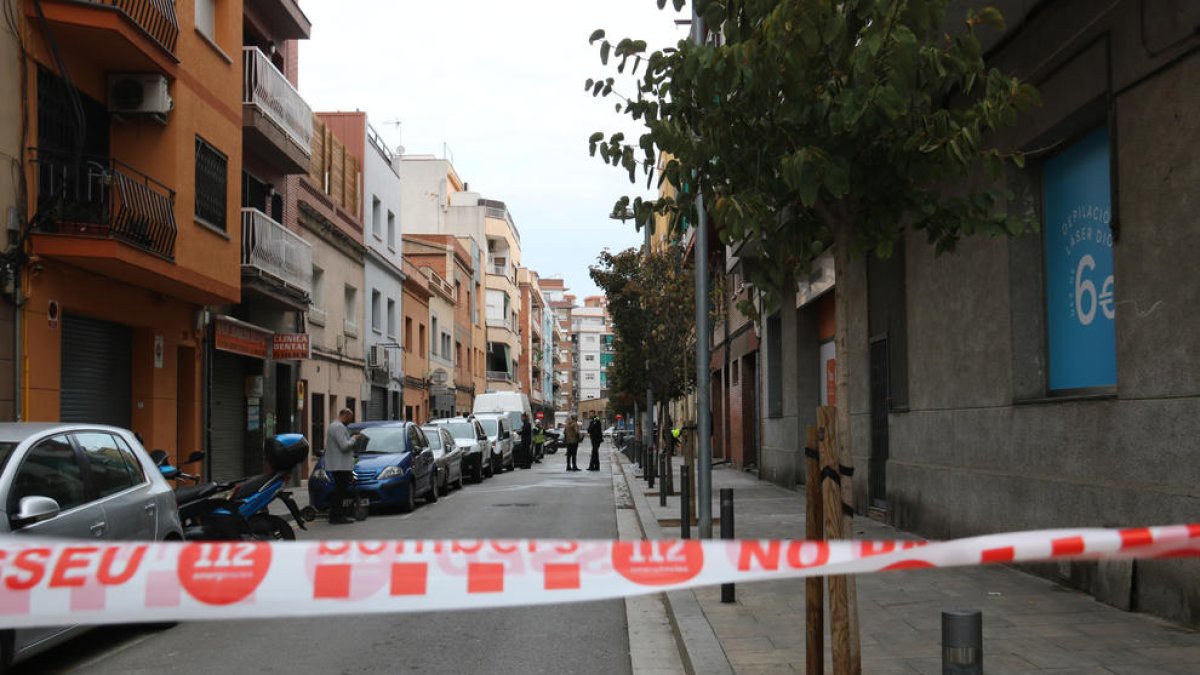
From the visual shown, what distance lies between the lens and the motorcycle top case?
1164cm

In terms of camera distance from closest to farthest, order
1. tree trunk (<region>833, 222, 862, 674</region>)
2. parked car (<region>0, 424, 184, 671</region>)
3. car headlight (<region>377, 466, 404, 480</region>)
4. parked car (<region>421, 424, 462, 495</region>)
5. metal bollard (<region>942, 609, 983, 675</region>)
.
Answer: metal bollard (<region>942, 609, 983, 675</region>) → tree trunk (<region>833, 222, 862, 674</region>) → parked car (<region>0, 424, 184, 671</region>) → car headlight (<region>377, 466, 404, 480</region>) → parked car (<region>421, 424, 462, 495</region>)

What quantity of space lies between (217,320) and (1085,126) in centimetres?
1481

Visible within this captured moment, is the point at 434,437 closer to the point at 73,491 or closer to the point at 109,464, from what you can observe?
the point at 109,464

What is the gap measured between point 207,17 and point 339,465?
27.0 ft

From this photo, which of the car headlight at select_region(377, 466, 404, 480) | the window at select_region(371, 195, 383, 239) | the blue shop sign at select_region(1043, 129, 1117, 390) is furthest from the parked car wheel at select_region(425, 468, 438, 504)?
the window at select_region(371, 195, 383, 239)

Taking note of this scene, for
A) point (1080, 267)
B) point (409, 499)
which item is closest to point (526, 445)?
point (409, 499)

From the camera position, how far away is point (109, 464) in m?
7.12

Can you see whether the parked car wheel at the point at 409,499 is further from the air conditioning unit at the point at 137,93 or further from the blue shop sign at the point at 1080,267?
the blue shop sign at the point at 1080,267

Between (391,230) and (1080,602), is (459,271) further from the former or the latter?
(1080,602)

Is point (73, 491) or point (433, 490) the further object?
point (433, 490)

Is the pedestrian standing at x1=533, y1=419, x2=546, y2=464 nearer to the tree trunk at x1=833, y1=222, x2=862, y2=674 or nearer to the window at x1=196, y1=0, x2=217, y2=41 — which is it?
the window at x1=196, y1=0, x2=217, y2=41

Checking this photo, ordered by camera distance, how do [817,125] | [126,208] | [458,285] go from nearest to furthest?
[817,125]
[126,208]
[458,285]

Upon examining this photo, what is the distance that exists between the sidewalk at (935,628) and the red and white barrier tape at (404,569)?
2.73m

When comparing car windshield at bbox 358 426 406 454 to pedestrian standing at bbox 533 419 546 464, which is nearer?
car windshield at bbox 358 426 406 454
